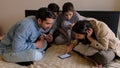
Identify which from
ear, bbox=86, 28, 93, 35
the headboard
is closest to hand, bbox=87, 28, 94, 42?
ear, bbox=86, 28, 93, 35

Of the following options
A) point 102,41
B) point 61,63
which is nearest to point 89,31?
point 102,41

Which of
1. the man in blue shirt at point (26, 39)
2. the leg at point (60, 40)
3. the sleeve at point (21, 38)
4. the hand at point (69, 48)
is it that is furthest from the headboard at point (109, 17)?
the sleeve at point (21, 38)

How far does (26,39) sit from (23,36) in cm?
7

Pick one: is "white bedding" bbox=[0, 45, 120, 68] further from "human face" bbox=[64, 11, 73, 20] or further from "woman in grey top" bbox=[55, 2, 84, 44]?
"human face" bbox=[64, 11, 73, 20]

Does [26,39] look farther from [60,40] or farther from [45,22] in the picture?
[60,40]

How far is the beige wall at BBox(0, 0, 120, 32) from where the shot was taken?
2.57m

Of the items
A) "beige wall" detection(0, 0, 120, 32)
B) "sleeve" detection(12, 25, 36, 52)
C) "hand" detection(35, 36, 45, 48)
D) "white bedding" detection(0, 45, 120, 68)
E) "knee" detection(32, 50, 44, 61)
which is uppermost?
"beige wall" detection(0, 0, 120, 32)

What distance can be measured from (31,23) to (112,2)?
1.38 meters

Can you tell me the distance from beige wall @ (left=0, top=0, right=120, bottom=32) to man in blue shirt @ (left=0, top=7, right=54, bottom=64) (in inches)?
41.1

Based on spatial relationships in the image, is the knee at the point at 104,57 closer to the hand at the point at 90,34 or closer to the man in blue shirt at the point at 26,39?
the hand at the point at 90,34

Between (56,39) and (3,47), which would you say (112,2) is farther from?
(3,47)

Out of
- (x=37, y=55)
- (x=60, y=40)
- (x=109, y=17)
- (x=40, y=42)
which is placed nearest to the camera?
(x=37, y=55)

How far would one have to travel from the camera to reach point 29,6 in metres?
2.84

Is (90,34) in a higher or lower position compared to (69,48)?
higher
